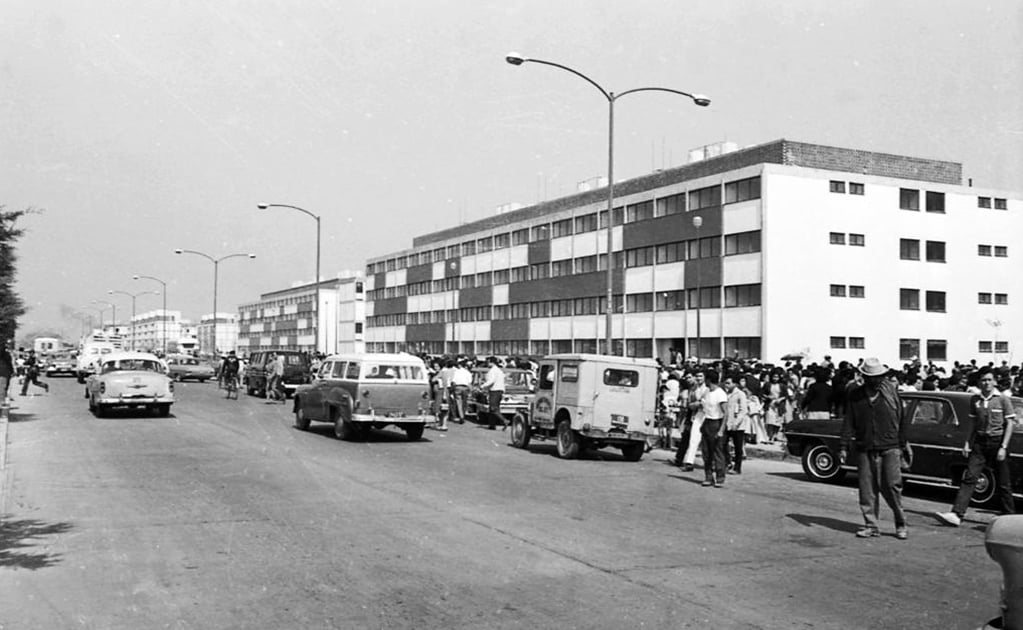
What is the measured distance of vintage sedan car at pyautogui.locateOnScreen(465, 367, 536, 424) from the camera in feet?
82.3

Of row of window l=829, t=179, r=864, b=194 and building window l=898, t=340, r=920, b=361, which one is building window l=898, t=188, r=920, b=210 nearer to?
A: row of window l=829, t=179, r=864, b=194

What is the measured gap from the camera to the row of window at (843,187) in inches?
1893

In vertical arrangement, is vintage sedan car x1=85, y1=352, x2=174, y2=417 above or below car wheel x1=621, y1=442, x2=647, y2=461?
above

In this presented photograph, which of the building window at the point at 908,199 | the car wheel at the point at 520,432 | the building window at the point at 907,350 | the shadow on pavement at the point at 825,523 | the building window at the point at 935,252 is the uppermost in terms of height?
the building window at the point at 908,199

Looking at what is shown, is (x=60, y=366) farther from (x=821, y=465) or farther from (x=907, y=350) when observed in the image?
(x=821, y=465)

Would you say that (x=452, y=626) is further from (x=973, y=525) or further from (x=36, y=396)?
(x=36, y=396)

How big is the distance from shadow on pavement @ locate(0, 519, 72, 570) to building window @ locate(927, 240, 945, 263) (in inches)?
1935

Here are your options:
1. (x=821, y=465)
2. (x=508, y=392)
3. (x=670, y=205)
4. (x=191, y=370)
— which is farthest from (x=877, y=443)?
(x=191, y=370)

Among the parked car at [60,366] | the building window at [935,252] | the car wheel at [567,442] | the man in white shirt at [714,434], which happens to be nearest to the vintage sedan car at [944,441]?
the man in white shirt at [714,434]

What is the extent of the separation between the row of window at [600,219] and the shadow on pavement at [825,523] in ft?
113

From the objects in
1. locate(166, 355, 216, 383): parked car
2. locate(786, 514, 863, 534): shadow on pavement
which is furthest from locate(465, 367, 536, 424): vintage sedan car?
locate(166, 355, 216, 383): parked car

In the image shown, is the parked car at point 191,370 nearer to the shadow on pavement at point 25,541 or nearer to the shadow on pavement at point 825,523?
the shadow on pavement at point 25,541

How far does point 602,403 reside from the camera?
54.9 ft

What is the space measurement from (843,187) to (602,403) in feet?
119
